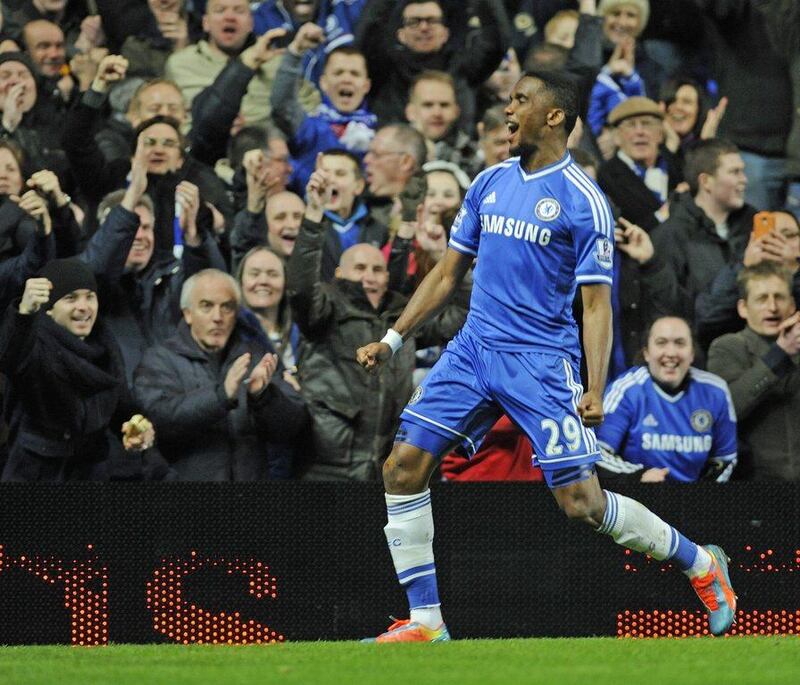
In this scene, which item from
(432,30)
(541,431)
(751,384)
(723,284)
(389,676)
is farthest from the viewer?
(432,30)

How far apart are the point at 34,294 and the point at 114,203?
1.73 m

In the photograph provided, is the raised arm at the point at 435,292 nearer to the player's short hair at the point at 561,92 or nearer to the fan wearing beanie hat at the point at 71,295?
the player's short hair at the point at 561,92

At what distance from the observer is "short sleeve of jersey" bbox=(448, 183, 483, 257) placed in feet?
21.8

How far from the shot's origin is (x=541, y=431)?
Result: 636 cm

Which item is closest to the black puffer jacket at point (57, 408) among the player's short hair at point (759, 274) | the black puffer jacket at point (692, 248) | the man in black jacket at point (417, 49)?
the black puffer jacket at point (692, 248)

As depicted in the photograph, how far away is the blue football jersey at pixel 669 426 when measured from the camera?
8.55 meters

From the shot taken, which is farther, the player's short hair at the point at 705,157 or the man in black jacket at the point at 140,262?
the player's short hair at the point at 705,157

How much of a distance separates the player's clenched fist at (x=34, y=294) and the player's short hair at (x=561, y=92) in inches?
111

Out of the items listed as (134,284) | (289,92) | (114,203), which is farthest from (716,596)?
(289,92)

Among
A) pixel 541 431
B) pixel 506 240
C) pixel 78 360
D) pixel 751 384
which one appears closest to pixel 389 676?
pixel 541 431

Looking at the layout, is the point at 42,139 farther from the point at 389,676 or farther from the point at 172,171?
the point at 389,676

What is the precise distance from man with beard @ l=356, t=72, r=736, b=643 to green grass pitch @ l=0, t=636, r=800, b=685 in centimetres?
50

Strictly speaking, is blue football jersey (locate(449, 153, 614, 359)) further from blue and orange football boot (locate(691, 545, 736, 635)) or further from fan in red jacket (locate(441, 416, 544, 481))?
fan in red jacket (locate(441, 416, 544, 481))

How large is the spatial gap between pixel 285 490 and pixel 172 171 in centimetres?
275
